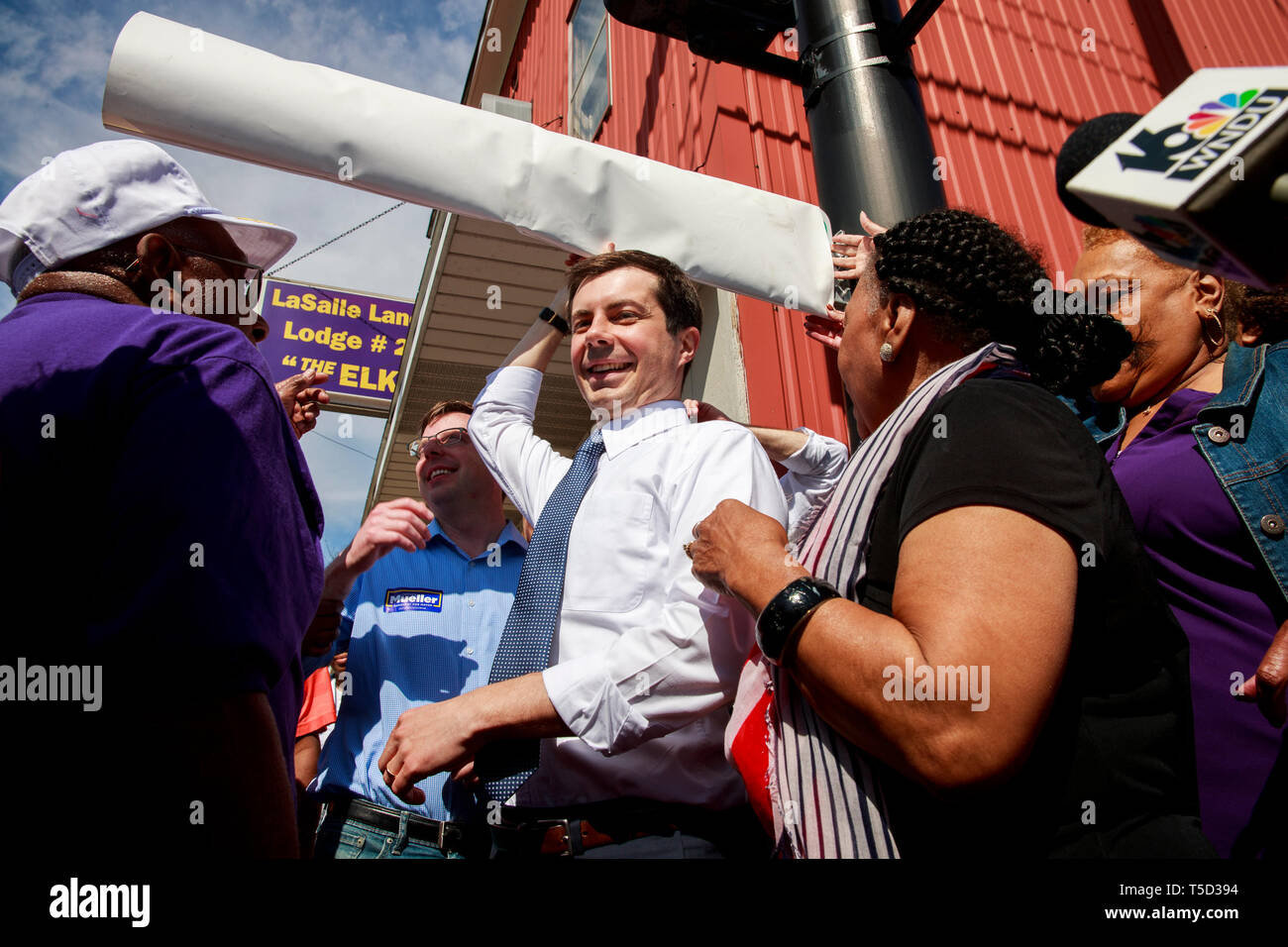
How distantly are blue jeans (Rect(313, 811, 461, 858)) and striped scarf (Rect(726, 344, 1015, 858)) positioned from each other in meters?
1.17

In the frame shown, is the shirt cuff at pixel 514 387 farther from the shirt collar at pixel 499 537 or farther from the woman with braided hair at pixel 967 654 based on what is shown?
the woman with braided hair at pixel 967 654

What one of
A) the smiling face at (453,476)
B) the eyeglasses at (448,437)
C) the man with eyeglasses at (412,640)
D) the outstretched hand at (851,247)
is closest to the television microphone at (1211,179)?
the outstretched hand at (851,247)

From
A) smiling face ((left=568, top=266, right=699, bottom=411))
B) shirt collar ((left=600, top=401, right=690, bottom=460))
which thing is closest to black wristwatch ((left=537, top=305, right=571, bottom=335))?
smiling face ((left=568, top=266, right=699, bottom=411))

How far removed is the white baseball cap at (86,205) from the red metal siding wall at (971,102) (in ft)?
8.82

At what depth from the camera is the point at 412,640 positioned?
95.4 inches

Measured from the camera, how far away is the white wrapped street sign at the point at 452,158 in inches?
73.7

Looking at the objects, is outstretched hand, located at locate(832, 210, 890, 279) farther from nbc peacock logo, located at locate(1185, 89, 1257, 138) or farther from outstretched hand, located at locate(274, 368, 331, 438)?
outstretched hand, located at locate(274, 368, 331, 438)

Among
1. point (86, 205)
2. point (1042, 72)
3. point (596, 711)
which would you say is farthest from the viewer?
point (1042, 72)

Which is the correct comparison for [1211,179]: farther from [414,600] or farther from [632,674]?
[414,600]

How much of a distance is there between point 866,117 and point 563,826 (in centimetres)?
203

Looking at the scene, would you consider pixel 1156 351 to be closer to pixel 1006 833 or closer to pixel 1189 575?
pixel 1189 575

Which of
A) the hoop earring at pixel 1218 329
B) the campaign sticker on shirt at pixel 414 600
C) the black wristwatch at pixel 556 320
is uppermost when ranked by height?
the black wristwatch at pixel 556 320

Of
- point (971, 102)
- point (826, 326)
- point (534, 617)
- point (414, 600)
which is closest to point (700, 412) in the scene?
point (826, 326)

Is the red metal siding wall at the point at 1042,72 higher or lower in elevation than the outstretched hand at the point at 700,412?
higher
